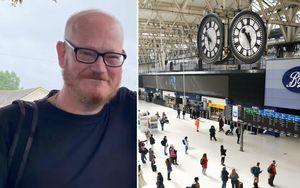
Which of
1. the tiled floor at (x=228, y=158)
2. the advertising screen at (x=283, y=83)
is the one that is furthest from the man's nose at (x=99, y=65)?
the advertising screen at (x=283, y=83)

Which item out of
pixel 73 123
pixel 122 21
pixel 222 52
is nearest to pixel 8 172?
pixel 73 123

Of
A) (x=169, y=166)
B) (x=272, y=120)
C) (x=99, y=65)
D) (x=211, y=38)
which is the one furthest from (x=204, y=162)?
(x=99, y=65)

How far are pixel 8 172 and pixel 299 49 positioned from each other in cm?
1562

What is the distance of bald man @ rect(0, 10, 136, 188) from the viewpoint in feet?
6.82

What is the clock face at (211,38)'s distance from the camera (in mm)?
7016

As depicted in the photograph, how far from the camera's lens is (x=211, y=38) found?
23.6 feet

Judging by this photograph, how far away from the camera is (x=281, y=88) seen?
35.9 feet

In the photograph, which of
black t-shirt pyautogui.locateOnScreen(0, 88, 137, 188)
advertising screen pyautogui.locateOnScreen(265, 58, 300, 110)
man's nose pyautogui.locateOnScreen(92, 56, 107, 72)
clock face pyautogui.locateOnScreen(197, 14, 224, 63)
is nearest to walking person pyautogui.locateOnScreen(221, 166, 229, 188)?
clock face pyautogui.locateOnScreen(197, 14, 224, 63)

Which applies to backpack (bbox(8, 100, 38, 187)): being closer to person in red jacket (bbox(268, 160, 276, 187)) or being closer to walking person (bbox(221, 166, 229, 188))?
walking person (bbox(221, 166, 229, 188))

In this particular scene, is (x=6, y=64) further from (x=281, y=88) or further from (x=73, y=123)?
(x=281, y=88)

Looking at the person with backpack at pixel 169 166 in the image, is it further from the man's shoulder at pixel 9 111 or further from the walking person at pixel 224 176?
the man's shoulder at pixel 9 111

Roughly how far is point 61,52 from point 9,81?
0.39 m

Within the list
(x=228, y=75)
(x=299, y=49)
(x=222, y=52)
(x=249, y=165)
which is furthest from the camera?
(x=299, y=49)

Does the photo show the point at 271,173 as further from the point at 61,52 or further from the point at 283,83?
the point at 61,52
